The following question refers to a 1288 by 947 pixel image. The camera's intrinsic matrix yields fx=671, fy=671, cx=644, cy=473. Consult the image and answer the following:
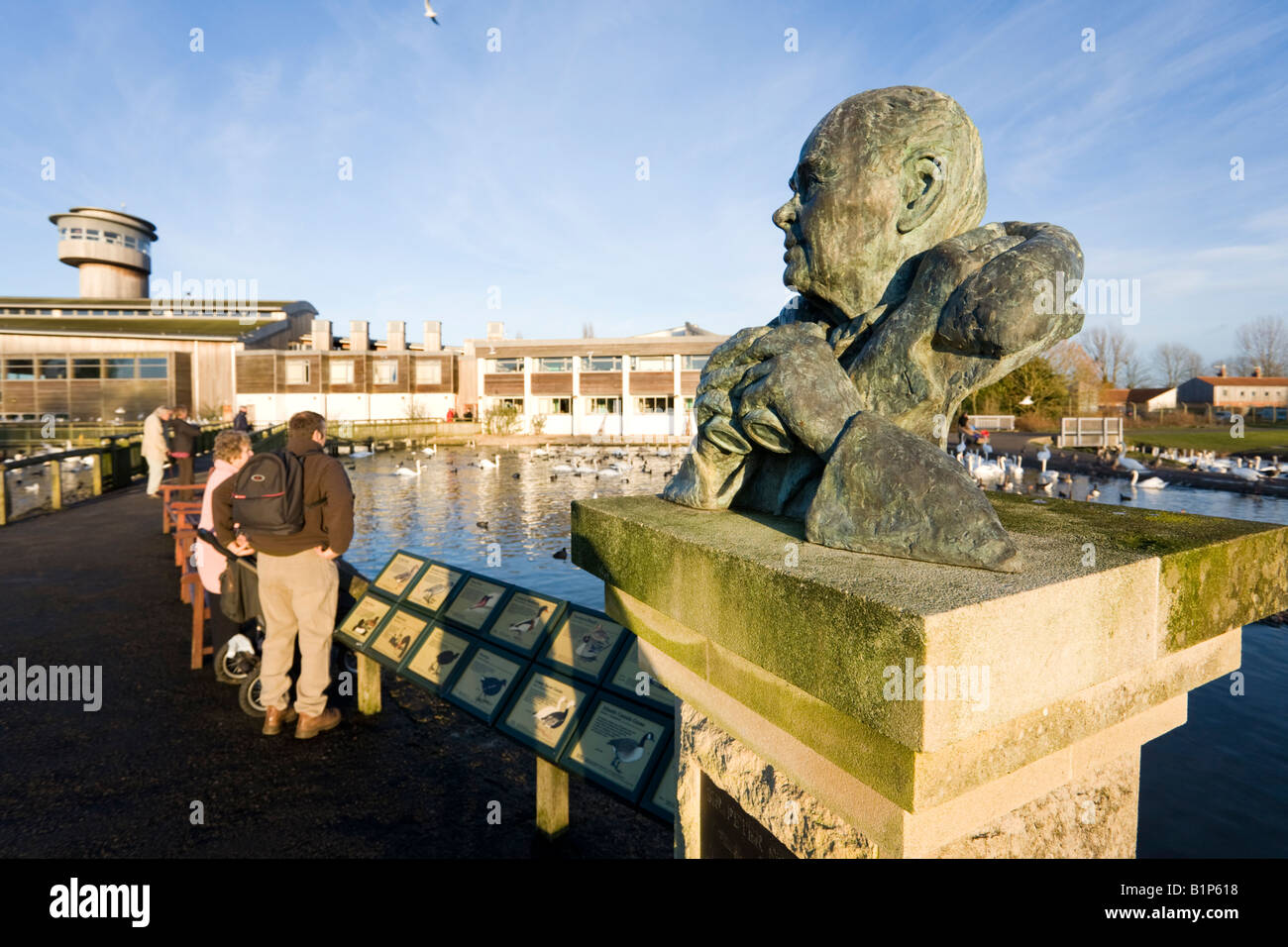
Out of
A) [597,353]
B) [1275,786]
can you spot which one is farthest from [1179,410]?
[1275,786]

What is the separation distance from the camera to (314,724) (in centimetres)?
486

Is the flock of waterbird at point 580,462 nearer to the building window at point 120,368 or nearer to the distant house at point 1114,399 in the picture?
the building window at point 120,368

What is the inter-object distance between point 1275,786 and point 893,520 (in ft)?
24.6

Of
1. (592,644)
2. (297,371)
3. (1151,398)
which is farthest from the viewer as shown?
(1151,398)

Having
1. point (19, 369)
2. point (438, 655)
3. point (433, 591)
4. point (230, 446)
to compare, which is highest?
point (19, 369)

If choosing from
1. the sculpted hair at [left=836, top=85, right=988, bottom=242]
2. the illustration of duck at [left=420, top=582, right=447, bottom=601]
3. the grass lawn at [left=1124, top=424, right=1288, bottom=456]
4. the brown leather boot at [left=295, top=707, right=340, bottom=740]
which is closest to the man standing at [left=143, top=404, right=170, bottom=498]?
the brown leather boot at [left=295, top=707, right=340, bottom=740]

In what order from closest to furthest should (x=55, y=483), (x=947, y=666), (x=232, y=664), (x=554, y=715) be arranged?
1. (x=947, y=666)
2. (x=554, y=715)
3. (x=232, y=664)
4. (x=55, y=483)

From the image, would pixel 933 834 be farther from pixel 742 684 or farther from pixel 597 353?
pixel 597 353

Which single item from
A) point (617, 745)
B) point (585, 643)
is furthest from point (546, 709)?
point (617, 745)

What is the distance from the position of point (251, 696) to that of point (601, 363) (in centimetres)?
4501

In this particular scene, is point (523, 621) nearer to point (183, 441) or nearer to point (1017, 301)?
point (1017, 301)

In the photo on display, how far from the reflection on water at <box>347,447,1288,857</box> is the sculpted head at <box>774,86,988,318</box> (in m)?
5.96

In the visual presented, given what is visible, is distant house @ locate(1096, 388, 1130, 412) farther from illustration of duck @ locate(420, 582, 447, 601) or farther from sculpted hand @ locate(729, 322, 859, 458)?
sculpted hand @ locate(729, 322, 859, 458)

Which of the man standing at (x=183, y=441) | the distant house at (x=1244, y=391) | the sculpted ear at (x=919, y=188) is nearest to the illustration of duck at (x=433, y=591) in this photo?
the sculpted ear at (x=919, y=188)
